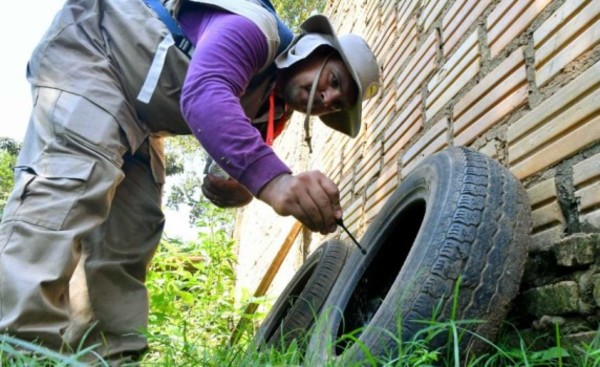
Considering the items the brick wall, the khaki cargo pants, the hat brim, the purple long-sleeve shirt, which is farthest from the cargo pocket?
the brick wall

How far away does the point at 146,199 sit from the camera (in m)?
2.37

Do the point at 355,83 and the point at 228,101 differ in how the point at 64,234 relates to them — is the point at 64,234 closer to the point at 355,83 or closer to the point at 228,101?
the point at 228,101

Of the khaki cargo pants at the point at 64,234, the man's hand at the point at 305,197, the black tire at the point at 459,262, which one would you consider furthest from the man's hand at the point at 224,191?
the black tire at the point at 459,262

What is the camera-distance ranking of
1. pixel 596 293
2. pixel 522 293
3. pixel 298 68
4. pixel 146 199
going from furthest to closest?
pixel 146 199 < pixel 298 68 < pixel 522 293 < pixel 596 293

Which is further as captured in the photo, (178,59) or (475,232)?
(178,59)

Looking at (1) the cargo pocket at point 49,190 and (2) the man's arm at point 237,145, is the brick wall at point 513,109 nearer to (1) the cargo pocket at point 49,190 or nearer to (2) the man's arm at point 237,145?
(2) the man's arm at point 237,145

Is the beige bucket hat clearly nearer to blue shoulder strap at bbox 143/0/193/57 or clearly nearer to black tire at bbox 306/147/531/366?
blue shoulder strap at bbox 143/0/193/57

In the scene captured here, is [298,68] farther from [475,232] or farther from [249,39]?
[475,232]

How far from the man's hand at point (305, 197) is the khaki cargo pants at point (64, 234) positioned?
55cm

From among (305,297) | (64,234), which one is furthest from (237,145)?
(305,297)

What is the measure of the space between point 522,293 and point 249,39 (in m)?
1.06

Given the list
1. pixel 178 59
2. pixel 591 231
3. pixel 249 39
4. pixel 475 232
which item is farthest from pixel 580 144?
pixel 178 59

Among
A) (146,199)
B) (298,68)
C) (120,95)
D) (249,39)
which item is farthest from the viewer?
(146,199)

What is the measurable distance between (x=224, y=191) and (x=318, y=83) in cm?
63
